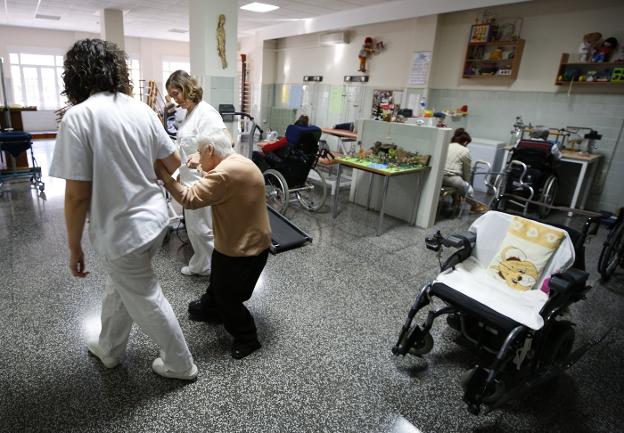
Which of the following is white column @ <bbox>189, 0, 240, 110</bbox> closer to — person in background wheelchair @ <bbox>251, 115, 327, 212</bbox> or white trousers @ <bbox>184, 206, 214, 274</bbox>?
person in background wheelchair @ <bbox>251, 115, 327, 212</bbox>

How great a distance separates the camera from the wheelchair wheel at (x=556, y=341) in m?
1.93

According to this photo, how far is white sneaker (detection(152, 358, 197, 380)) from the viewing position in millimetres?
1813

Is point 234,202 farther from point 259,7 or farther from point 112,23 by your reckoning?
point 112,23

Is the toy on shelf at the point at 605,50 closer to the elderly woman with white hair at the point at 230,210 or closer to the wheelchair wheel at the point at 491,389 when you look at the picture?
the wheelchair wheel at the point at 491,389

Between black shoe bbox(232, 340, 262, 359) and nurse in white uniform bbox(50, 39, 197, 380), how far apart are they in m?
0.50

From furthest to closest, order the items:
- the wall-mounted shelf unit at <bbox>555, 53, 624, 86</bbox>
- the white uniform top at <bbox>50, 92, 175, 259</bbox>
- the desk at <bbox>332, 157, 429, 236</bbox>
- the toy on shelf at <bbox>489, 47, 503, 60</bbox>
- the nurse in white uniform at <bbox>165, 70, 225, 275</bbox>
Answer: the toy on shelf at <bbox>489, 47, 503, 60</bbox>
the wall-mounted shelf unit at <bbox>555, 53, 624, 86</bbox>
the desk at <bbox>332, 157, 429, 236</bbox>
the nurse in white uniform at <bbox>165, 70, 225, 275</bbox>
the white uniform top at <bbox>50, 92, 175, 259</bbox>

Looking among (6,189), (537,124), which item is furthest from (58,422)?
(537,124)

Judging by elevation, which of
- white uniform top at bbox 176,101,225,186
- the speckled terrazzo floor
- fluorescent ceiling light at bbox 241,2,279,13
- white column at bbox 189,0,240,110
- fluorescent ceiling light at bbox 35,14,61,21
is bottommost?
the speckled terrazzo floor

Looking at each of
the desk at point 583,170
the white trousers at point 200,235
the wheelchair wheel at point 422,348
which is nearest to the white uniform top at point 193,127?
the white trousers at point 200,235

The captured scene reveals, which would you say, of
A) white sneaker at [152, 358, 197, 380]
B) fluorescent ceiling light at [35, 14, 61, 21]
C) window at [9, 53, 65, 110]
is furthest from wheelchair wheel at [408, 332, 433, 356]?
window at [9, 53, 65, 110]

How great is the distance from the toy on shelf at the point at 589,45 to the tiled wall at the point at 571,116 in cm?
49

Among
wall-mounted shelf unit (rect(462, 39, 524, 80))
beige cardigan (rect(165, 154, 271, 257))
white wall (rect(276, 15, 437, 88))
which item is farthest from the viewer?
white wall (rect(276, 15, 437, 88))

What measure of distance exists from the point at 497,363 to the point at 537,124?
512 cm

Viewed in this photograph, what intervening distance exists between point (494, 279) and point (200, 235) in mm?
1924
